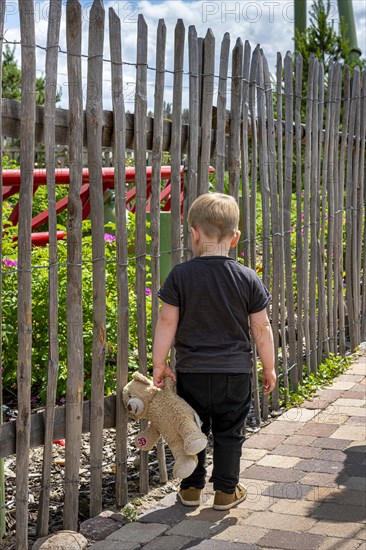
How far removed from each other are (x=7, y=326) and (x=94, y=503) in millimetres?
1255

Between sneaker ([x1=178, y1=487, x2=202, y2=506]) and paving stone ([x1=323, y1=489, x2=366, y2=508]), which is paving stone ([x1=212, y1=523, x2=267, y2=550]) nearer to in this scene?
sneaker ([x1=178, y1=487, x2=202, y2=506])

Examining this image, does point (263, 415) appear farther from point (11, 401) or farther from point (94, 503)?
point (94, 503)

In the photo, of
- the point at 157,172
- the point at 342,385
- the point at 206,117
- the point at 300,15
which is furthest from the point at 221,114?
the point at 300,15

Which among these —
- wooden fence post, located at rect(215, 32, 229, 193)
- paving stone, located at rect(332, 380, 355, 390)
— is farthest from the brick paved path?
wooden fence post, located at rect(215, 32, 229, 193)

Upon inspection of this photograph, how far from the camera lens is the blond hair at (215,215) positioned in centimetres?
361

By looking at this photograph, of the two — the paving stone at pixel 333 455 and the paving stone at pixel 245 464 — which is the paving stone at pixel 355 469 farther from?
the paving stone at pixel 245 464

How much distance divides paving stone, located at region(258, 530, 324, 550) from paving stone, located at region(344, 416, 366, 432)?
173cm

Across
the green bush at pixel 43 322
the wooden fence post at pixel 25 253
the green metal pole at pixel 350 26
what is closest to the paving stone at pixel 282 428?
the green bush at pixel 43 322

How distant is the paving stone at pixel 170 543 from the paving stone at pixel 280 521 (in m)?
0.28

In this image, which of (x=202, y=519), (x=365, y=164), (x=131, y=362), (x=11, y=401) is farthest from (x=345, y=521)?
(x=365, y=164)

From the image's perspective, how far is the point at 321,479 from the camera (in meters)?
4.10

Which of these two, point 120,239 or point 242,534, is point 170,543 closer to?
point 242,534

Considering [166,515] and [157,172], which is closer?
[166,515]

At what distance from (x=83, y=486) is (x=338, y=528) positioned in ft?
4.06
